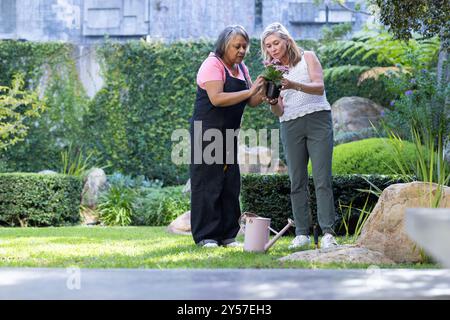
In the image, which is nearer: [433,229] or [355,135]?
[433,229]

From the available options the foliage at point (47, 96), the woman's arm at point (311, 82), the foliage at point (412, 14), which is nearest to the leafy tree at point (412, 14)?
the foliage at point (412, 14)

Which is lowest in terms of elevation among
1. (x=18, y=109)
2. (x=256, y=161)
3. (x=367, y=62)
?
(x=256, y=161)

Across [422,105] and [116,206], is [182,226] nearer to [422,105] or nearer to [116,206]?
[116,206]

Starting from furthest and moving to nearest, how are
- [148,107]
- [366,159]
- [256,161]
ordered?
[148,107], [256,161], [366,159]

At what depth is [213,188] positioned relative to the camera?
5992mm

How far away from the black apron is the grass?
261 millimetres

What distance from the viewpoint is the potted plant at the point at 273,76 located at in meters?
5.43

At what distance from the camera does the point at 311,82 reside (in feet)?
18.9

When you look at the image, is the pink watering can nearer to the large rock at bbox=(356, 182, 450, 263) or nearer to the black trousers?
the black trousers

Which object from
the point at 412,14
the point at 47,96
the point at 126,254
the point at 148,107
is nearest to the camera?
the point at 126,254

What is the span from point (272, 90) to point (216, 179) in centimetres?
93

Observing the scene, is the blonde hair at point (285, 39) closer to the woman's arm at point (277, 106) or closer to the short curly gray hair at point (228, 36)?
the short curly gray hair at point (228, 36)

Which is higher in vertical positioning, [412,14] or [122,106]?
[412,14]

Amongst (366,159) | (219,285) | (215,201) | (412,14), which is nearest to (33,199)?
(366,159)
